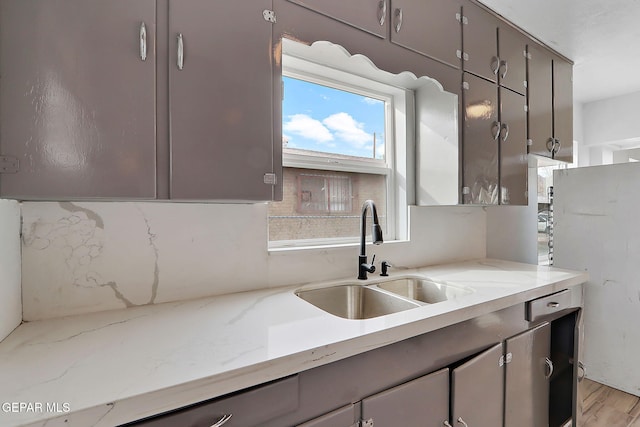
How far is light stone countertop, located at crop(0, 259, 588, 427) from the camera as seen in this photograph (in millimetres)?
583

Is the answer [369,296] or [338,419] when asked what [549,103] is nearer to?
[369,296]

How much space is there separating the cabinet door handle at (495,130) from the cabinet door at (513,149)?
0.04m

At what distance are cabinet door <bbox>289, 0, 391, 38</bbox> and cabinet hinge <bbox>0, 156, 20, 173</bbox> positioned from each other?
99cm

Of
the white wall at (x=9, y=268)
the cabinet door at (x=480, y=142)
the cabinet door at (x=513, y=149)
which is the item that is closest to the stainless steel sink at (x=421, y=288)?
the cabinet door at (x=480, y=142)

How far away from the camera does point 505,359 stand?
4.28 ft

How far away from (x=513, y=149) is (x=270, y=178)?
1.64 metres

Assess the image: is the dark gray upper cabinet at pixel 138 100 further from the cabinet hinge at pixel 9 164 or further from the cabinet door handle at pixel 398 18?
the cabinet door handle at pixel 398 18

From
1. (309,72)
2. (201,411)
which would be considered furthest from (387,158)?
(201,411)

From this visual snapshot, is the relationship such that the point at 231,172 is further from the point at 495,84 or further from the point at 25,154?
the point at 495,84

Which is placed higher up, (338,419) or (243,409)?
(243,409)

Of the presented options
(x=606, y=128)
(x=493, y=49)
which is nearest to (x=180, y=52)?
(x=493, y=49)

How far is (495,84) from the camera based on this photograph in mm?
1814

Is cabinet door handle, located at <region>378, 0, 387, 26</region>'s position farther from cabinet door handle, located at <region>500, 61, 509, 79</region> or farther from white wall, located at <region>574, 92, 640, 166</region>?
white wall, located at <region>574, 92, 640, 166</region>

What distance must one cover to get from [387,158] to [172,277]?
1.44 metres
